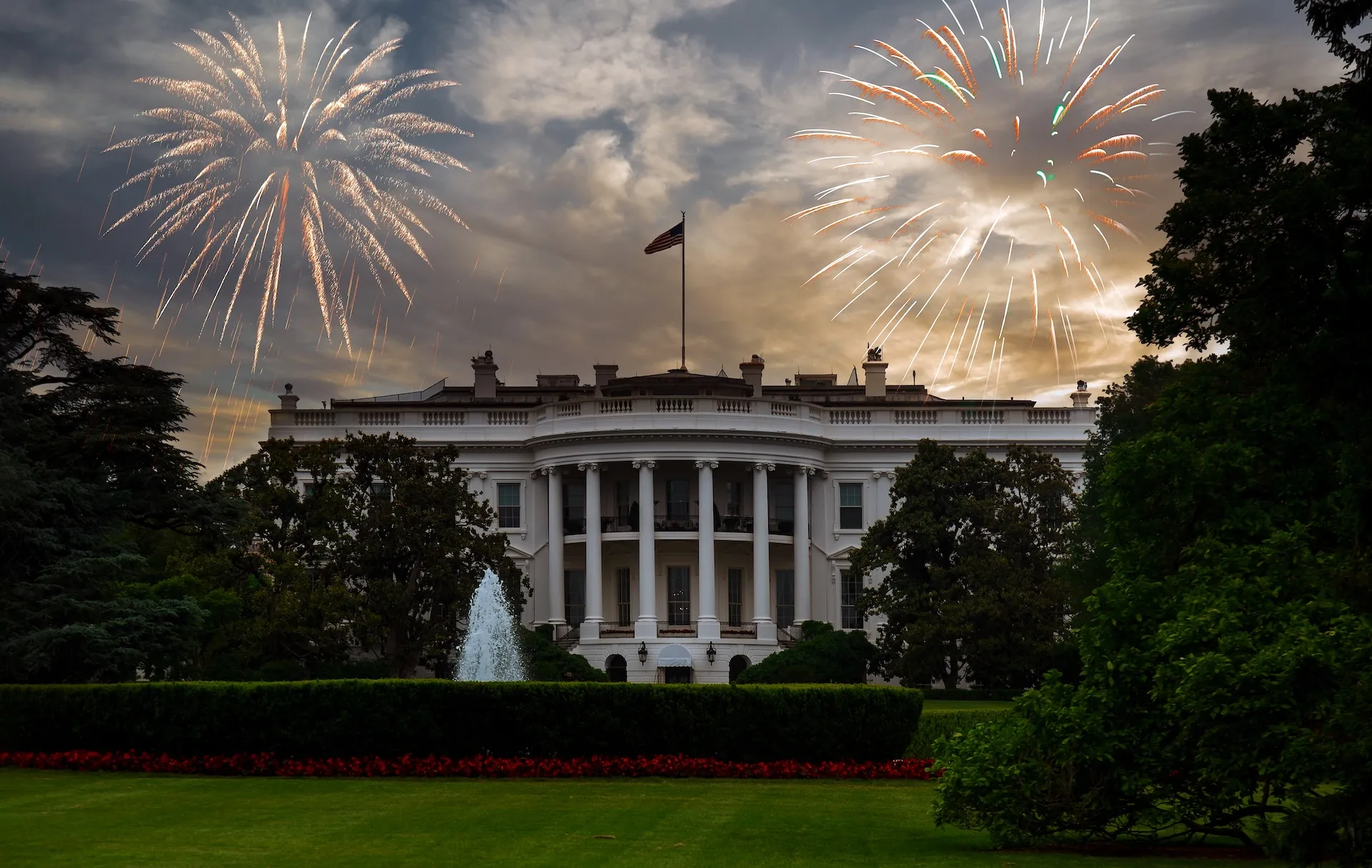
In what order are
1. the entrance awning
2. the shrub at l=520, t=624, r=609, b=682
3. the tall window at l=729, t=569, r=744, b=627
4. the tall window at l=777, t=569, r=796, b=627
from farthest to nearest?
the tall window at l=777, t=569, r=796, b=627 → the tall window at l=729, t=569, r=744, b=627 → the entrance awning → the shrub at l=520, t=624, r=609, b=682

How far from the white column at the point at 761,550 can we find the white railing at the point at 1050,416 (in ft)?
38.3

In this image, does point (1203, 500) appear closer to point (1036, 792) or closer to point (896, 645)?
point (1036, 792)

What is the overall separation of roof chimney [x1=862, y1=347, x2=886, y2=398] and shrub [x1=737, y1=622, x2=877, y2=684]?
57.8ft

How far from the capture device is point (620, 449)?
5712 centimetres

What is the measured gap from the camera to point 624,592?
60.2 m

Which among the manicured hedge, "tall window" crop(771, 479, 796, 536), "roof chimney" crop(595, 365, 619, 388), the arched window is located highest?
"roof chimney" crop(595, 365, 619, 388)

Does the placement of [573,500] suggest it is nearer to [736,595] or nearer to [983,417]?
[736,595]

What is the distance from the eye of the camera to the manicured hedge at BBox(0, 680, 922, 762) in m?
23.4

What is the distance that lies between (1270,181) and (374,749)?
50.7 feet

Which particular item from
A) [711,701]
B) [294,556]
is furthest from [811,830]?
[294,556]

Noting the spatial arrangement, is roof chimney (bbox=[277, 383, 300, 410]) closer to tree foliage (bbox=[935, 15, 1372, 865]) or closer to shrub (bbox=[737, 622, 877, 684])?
shrub (bbox=[737, 622, 877, 684])

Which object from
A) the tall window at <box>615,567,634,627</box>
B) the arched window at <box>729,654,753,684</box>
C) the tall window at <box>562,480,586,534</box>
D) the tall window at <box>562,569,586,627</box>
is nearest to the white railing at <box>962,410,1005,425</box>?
the arched window at <box>729,654,753,684</box>

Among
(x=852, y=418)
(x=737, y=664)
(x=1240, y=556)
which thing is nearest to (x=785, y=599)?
(x=737, y=664)

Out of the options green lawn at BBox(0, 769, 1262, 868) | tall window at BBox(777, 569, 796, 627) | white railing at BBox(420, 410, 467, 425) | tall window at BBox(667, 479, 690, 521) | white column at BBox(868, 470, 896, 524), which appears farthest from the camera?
white railing at BBox(420, 410, 467, 425)
